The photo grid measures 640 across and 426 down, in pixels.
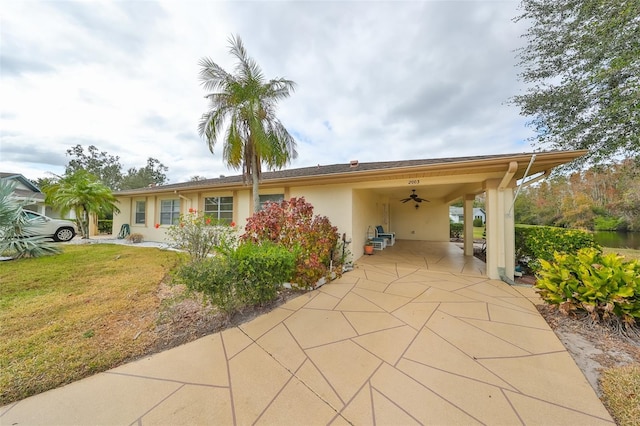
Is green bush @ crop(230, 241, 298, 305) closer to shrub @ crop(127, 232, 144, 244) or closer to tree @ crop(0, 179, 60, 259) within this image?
tree @ crop(0, 179, 60, 259)

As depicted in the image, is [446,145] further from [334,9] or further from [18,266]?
[18,266]

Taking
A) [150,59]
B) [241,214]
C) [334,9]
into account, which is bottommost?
[241,214]

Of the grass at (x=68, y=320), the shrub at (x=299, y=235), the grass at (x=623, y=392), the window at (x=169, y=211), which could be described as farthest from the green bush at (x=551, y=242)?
the window at (x=169, y=211)

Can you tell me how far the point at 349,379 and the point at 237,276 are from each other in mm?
1916

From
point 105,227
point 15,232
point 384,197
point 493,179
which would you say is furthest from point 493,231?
point 105,227

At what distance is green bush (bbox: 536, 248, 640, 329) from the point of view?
108 inches

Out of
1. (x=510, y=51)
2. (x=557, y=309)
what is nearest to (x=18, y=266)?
(x=557, y=309)

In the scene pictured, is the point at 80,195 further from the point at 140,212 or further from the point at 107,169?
the point at 107,169

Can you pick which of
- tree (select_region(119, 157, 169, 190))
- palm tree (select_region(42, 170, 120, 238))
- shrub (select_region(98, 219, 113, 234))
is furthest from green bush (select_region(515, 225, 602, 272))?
tree (select_region(119, 157, 169, 190))

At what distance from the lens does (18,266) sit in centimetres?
598

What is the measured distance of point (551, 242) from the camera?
5.16 metres

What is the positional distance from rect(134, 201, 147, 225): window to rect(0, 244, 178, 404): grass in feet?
19.7

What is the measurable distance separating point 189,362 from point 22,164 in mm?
41168

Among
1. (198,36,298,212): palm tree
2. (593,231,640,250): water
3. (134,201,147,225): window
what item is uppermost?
(198,36,298,212): palm tree
